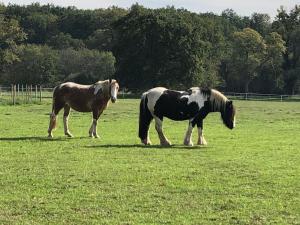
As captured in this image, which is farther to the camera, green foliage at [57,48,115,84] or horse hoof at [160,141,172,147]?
green foliage at [57,48,115,84]

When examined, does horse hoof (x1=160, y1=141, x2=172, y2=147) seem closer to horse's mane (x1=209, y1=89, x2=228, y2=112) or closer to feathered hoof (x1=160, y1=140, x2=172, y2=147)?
feathered hoof (x1=160, y1=140, x2=172, y2=147)

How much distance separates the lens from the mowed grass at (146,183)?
25.5 ft

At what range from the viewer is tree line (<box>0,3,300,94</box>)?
79.8 m

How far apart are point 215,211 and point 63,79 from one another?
332 ft

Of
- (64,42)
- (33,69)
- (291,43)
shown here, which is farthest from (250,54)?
(64,42)

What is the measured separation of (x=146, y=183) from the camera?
33.3ft

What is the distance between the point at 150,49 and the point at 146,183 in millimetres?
70733

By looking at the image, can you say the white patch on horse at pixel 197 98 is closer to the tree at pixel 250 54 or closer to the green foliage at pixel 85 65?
the tree at pixel 250 54

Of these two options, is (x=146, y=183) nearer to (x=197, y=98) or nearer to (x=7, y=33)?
(x=197, y=98)

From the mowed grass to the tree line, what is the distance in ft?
173

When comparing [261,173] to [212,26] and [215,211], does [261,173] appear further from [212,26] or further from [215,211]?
[212,26]

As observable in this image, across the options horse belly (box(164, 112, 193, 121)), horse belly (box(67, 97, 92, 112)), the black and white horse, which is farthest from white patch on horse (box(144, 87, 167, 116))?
horse belly (box(67, 97, 92, 112))

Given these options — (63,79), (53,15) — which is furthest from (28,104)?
(53,15)

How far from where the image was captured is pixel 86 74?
103438 millimetres
